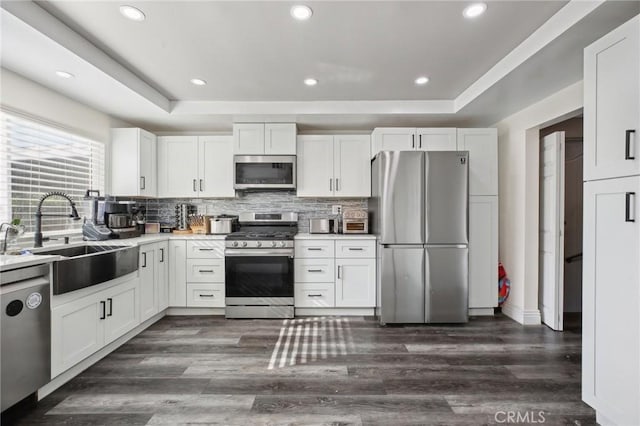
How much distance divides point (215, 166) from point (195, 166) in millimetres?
252

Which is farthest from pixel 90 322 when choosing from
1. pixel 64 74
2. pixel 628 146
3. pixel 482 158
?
pixel 482 158

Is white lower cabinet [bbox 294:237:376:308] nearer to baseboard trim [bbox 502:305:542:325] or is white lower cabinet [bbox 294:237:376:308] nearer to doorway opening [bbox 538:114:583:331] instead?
baseboard trim [bbox 502:305:542:325]

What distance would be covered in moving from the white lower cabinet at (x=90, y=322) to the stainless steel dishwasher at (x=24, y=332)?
0.30 feet

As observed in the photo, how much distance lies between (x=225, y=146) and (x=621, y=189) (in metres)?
3.60

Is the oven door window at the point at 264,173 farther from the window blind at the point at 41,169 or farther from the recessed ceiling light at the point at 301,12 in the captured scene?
the recessed ceiling light at the point at 301,12

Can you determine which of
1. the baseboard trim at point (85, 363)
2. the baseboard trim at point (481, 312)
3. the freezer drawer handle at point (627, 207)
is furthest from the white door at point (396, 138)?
the baseboard trim at point (85, 363)

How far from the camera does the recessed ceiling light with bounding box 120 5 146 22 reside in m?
1.78

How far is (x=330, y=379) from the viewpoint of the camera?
2.12 metres

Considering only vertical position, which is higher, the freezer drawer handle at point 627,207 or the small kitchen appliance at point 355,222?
the freezer drawer handle at point 627,207

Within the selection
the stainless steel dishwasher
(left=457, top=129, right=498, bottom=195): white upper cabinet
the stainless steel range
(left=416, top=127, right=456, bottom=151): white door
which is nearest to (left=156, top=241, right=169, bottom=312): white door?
the stainless steel range

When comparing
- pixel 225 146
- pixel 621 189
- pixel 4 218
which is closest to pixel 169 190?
pixel 225 146

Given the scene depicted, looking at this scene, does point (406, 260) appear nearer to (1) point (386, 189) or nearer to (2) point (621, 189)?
(1) point (386, 189)

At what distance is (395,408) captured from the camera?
181 centimetres

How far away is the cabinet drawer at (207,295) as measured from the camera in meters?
3.42
